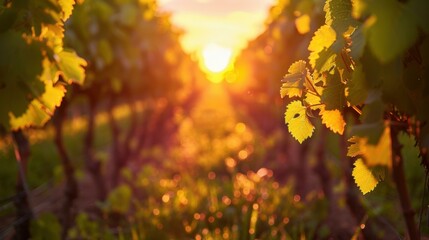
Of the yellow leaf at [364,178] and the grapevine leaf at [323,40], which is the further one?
the yellow leaf at [364,178]

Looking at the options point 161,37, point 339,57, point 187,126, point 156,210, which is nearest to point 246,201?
point 156,210

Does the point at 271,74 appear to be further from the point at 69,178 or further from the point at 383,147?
the point at 383,147

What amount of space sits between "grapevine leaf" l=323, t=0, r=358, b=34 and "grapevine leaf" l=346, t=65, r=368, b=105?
6.5 inches

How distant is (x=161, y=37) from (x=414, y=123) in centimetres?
880

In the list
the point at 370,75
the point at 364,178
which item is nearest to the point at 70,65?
the point at 370,75

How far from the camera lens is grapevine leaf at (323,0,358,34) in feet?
5.90

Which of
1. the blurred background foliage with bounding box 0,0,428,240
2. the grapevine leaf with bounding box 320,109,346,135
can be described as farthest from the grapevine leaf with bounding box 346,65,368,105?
the blurred background foliage with bounding box 0,0,428,240

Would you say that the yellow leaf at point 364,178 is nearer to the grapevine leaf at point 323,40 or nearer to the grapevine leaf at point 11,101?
the grapevine leaf at point 323,40

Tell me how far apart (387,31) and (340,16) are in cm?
53

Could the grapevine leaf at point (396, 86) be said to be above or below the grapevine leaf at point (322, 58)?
below

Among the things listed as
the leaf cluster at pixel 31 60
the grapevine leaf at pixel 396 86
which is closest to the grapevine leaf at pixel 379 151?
the grapevine leaf at pixel 396 86

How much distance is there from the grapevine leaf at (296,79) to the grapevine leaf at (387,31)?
61cm

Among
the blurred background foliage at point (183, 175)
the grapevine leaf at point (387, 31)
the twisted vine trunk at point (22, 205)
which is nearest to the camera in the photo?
the grapevine leaf at point (387, 31)

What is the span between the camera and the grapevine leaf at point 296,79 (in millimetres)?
1943
